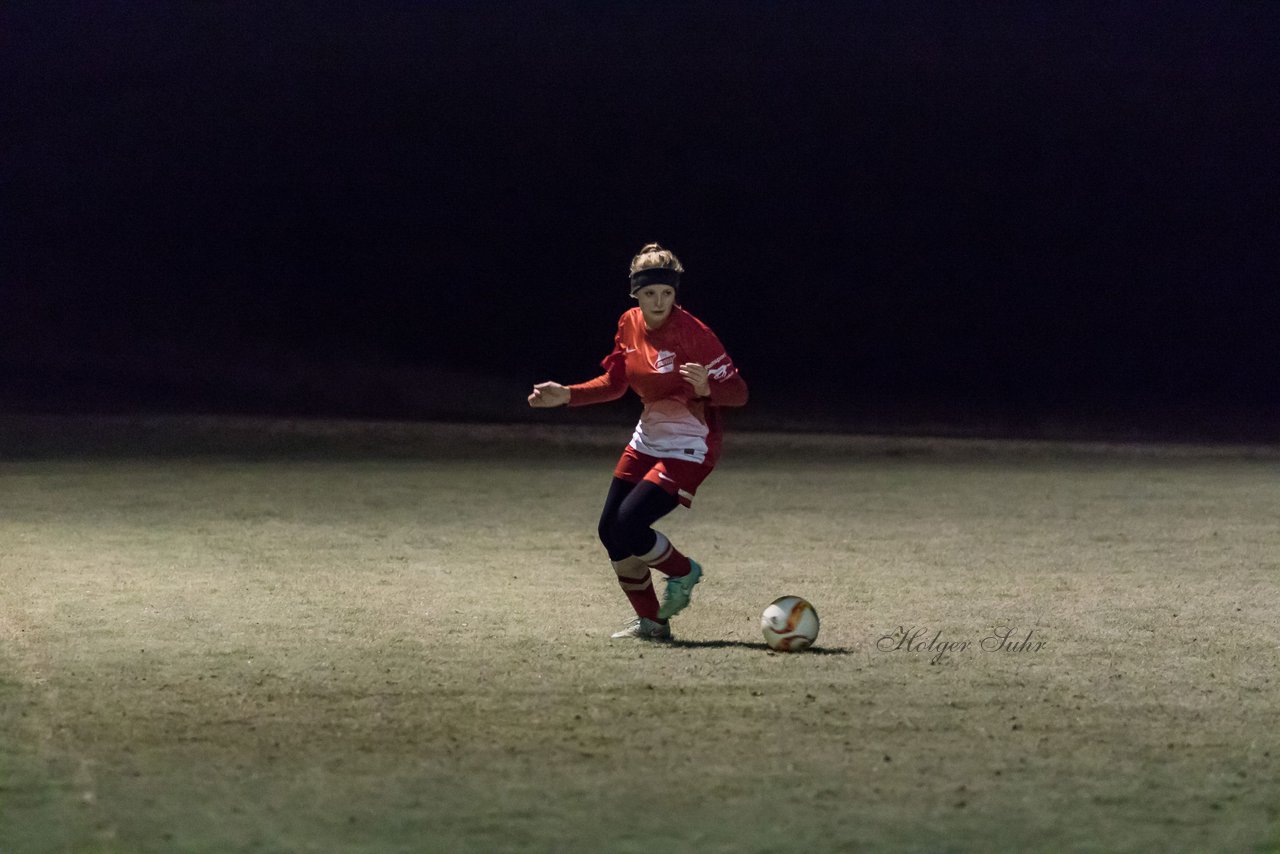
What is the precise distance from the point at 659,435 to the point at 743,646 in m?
0.78

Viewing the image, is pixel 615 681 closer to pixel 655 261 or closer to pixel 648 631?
pixel 648 631

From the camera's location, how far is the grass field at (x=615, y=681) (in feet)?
9.92

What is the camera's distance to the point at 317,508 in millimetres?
8961

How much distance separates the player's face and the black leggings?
Answer: 1.86 ft

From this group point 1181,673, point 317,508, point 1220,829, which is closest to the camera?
point 1220,829

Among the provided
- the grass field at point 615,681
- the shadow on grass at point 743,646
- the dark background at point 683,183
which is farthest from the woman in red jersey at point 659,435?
the dark background at point 683,183

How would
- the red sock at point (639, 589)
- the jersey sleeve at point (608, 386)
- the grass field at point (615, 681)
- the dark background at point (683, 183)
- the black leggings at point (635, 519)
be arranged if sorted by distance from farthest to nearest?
1. the dark background at point (683, 183)
2. the jersey sleeve at point (608, 386)
3. the red sock at point (639, 589)
4. the black leggings at point (635, 519)
5. the grass field at point (615, 681)

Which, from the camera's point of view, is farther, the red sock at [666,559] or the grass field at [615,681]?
the red sock at [666,559]

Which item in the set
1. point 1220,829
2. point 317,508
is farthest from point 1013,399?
point 1220,829

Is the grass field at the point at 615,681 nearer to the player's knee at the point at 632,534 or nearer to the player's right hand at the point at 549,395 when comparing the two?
the player's knee at the point at 632,534

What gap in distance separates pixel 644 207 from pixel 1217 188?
20.1 ft

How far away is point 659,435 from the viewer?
5121 millimetres

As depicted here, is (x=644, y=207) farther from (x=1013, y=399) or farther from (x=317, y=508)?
(x=317, y=508)
